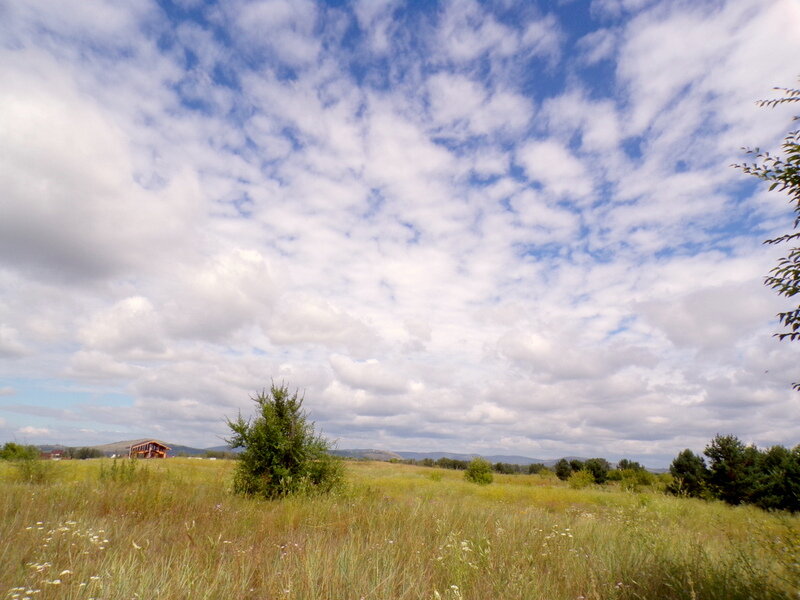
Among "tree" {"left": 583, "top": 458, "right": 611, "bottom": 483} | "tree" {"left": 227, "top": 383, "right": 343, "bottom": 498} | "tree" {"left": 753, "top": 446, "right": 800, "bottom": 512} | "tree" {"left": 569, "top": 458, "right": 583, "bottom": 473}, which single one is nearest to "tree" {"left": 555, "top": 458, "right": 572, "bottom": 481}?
"tree" {"left": 569, "top": 458, "right": 583, "bottom": 473}

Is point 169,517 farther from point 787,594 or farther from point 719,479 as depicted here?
point 719,479

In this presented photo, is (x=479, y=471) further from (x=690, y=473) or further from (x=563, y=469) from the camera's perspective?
(x=563, y=469)

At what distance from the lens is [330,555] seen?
14.5 feet

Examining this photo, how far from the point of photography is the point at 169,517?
6.68 metres

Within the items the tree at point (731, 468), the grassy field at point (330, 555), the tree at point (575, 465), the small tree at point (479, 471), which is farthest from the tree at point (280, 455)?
the tree at point (575, 465)

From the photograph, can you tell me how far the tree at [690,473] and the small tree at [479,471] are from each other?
634 inches

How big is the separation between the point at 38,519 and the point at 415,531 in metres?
5.23

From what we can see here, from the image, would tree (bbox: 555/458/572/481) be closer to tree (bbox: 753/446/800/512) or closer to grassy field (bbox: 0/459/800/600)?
tree (bbox: 753/446/800/512)

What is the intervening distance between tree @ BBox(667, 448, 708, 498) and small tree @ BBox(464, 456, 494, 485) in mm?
16112

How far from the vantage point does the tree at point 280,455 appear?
36.6 ft

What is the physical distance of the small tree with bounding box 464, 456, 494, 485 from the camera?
127ft

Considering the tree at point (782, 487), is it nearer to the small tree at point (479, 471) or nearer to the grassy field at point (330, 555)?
the grassy field at point (330, 555)

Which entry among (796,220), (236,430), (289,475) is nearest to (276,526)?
(289,475)

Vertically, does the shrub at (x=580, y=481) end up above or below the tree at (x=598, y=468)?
below
